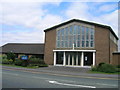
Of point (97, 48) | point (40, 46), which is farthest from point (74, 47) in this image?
point (40, 46)

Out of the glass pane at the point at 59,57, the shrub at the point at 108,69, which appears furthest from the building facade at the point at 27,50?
the shrub at the point at 108,69

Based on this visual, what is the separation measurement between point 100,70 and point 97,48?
775 centimetres

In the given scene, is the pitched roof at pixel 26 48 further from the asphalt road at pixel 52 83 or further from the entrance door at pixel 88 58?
the asphalt road at pixel 52 83

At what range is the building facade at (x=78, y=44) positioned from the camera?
2939cm

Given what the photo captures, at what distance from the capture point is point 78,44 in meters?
31.4

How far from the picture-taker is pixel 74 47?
3164 centimetres

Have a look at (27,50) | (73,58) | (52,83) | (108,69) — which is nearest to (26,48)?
(27,50)

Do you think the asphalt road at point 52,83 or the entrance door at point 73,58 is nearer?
the asphalt road at point 52,83

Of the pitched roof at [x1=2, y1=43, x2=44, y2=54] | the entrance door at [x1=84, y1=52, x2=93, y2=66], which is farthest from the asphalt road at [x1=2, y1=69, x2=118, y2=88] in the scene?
the pitched roof at [x1=2, y1=43, x2=44, y2=54]

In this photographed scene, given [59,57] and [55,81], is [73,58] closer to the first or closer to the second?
[59,57]

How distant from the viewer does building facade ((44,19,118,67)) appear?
2939 cm

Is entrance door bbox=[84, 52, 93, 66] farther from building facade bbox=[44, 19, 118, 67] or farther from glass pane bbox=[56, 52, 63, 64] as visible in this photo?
glass pane bbox=[56, 52, 63, 64]

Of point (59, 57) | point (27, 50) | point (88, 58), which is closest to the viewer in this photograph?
point (88, 58)

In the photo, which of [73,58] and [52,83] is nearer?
[52,83]
